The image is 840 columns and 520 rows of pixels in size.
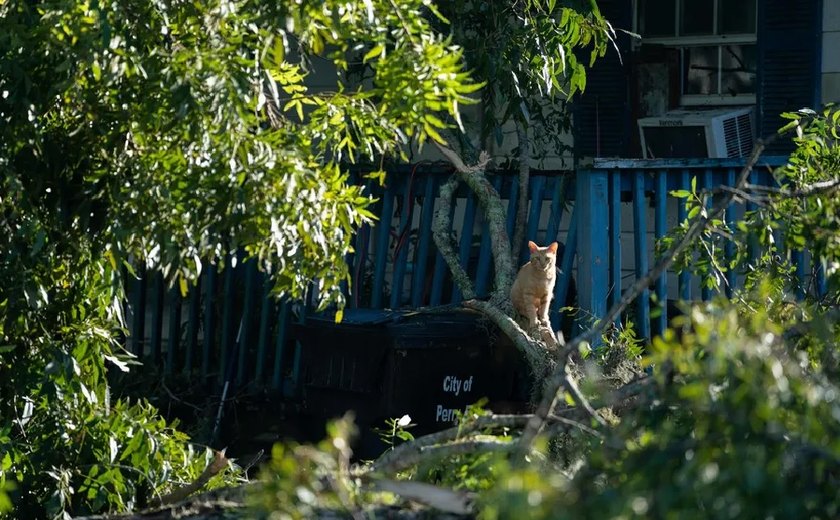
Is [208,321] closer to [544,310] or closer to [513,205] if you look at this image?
[513,205]

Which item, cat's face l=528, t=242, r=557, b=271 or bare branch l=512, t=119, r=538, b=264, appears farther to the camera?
bare branch l=512, t=119, r=538, b=264

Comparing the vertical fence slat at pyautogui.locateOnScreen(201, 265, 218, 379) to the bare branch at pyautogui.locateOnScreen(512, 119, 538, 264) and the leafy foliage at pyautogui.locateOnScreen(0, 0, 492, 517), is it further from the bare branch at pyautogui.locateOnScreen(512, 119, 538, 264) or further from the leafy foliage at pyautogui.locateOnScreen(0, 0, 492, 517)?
the leafy foliage at pyautogui.locateOnScreen(0, 0, 492, 517)

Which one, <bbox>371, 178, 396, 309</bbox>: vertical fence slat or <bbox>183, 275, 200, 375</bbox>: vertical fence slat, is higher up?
<bbox>371, 178, 396, 309</bbox>: vertical fence slat

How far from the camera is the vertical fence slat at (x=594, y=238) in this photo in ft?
25.9

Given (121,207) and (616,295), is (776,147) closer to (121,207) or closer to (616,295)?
(616,295)

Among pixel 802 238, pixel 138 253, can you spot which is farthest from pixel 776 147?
pixel 138 253

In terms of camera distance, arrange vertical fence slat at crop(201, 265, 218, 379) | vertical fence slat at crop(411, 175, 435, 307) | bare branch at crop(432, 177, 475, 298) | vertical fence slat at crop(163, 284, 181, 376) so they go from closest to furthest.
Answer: bare branch at crop(432, 177, 475, 298) → vertical fence slat at crop(411, 175, 435, 307) → vertical fence slat at crop(201, 265, 218, 379) → vertical fence slat at crop(163, 284, 181, 376)

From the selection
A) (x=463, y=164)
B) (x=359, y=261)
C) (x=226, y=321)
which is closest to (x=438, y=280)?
(x=359, y=261)

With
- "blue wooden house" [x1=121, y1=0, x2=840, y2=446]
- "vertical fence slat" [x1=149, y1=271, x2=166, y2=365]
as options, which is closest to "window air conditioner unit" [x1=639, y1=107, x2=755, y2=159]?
"blue wooden house" [x1=121, y1=0, x2=840, y2=446]

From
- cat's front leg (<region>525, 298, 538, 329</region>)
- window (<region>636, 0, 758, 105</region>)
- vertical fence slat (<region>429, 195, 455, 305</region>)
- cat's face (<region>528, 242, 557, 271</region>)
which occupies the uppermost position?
window (<region>636, 0, 758, 105</region>)

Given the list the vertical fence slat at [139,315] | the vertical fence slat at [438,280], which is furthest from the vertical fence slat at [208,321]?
the vertical fence slat at [438,280]

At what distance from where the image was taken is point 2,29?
4480 millimetres

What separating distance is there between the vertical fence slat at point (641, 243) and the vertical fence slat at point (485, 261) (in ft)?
3.46

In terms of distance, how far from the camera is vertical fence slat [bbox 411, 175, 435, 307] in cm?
872
